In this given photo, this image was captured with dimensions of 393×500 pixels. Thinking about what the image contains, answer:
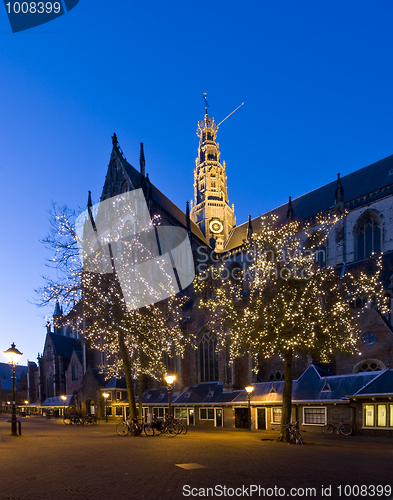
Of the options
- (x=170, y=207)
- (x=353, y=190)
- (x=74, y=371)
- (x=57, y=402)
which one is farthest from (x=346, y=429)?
(x=57, y=402)

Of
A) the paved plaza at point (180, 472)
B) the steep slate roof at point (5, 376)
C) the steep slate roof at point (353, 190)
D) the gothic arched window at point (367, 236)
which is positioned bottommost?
the steep slate roof at point (5, 376)

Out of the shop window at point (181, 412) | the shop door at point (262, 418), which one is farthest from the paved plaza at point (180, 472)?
the shop window at point (181, 412)

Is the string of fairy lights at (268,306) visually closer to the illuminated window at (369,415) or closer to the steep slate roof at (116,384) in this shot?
the illuminated window at (369,415)

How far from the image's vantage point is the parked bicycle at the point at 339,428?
838 inches

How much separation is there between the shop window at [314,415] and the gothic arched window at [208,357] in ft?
37.7

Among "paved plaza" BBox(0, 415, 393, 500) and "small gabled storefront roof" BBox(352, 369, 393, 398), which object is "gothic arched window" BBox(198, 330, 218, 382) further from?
"paved plaza" BBox(0, 415, 393, 500)

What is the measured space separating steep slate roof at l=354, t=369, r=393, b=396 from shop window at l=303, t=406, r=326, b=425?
3271 mm

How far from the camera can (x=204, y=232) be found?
6631 cm

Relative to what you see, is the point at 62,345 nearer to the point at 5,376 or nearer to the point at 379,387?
the point at 5,376

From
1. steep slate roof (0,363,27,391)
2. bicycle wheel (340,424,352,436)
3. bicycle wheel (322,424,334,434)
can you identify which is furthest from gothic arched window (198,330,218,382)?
steep slate roof (0,363,27,391)

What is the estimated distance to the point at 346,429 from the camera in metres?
21.4

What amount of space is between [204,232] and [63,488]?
59550 mm

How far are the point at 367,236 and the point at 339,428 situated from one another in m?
22.5

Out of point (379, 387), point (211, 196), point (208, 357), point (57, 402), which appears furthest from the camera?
point (211, 196)
